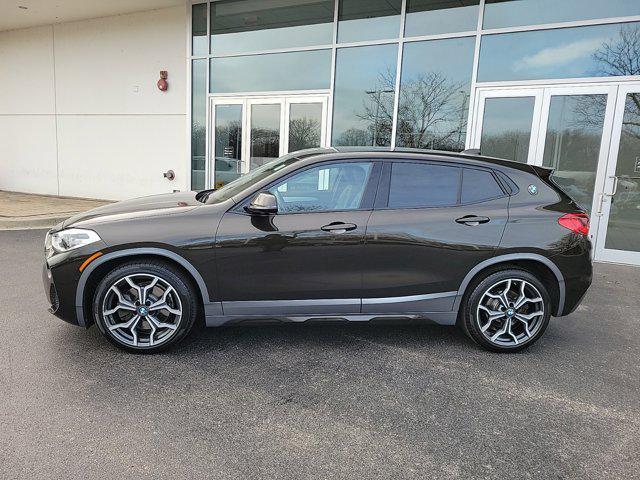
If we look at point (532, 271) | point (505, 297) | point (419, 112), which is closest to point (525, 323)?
point (505, 297)

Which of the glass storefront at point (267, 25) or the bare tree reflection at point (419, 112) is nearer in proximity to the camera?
the bare tree reflection at point (419, 112)

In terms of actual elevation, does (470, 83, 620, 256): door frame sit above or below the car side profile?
above

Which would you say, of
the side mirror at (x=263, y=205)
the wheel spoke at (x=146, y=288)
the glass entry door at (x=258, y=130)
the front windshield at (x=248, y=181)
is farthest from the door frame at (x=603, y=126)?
the wheel spoke at (x=146, y=288)

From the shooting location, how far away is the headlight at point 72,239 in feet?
11.4

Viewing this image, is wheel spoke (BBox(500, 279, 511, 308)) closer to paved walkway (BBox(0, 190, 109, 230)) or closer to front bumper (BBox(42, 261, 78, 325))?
front bumper (BBox(42, 261, 78, 325))

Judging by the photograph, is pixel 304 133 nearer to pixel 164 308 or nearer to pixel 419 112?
pixel 419 112

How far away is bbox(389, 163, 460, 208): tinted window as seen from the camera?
3.79 m

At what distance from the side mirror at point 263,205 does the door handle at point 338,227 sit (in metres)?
0.42

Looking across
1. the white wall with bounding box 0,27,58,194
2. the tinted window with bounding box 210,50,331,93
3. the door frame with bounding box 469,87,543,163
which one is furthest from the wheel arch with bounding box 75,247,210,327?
the white wall with bounding box 0,27,58,194

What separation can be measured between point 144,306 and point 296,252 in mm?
1260

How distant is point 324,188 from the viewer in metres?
3.81

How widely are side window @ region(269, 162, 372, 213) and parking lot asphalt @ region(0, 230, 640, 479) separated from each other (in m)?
1.20

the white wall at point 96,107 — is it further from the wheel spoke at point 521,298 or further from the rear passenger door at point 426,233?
the wheel spoke at point 521,298

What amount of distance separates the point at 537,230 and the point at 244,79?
8.30m
